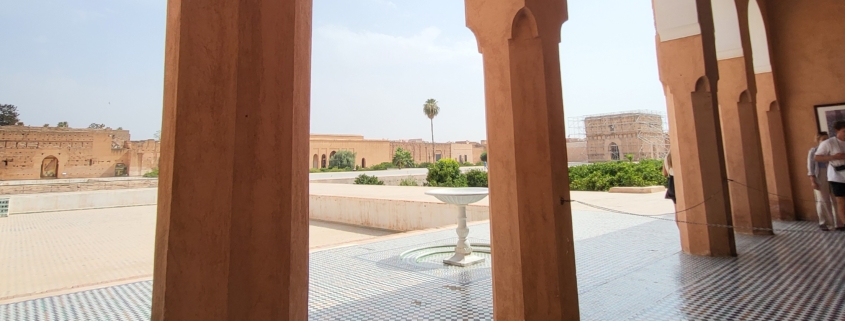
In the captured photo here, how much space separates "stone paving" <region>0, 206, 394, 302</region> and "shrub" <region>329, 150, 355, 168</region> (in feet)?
80.2

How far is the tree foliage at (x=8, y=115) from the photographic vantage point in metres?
25.2

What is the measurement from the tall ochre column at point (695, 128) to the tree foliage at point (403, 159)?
35.1 metres

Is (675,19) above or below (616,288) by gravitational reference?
above

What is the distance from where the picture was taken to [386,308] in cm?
257

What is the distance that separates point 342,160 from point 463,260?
1300 inches

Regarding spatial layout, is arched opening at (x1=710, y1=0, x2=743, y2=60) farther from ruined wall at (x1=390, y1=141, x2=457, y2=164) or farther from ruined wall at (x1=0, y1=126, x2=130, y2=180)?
ruined wall at (x1=390, y1=141, x2=457, y2=164)

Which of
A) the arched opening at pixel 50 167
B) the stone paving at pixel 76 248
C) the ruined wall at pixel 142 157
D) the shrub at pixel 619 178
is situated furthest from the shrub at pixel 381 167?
the stone paving at pixel 76 248

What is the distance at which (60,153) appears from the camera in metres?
23.8

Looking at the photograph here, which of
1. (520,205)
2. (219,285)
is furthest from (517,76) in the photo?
(219,285)

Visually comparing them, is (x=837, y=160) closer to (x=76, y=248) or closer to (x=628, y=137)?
(x=76, y=248)

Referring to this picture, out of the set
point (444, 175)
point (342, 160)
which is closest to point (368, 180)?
point (444, 175)

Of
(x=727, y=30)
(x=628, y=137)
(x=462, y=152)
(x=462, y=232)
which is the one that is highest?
(x=462, y=152)

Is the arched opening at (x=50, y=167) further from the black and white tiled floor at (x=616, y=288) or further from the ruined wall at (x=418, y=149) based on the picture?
the black and white tiled floor at (x=616, y=288)

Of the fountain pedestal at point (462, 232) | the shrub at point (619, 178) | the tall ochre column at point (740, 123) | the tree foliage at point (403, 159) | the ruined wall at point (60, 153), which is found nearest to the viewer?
the fountain pedestal at point (462, 232)
